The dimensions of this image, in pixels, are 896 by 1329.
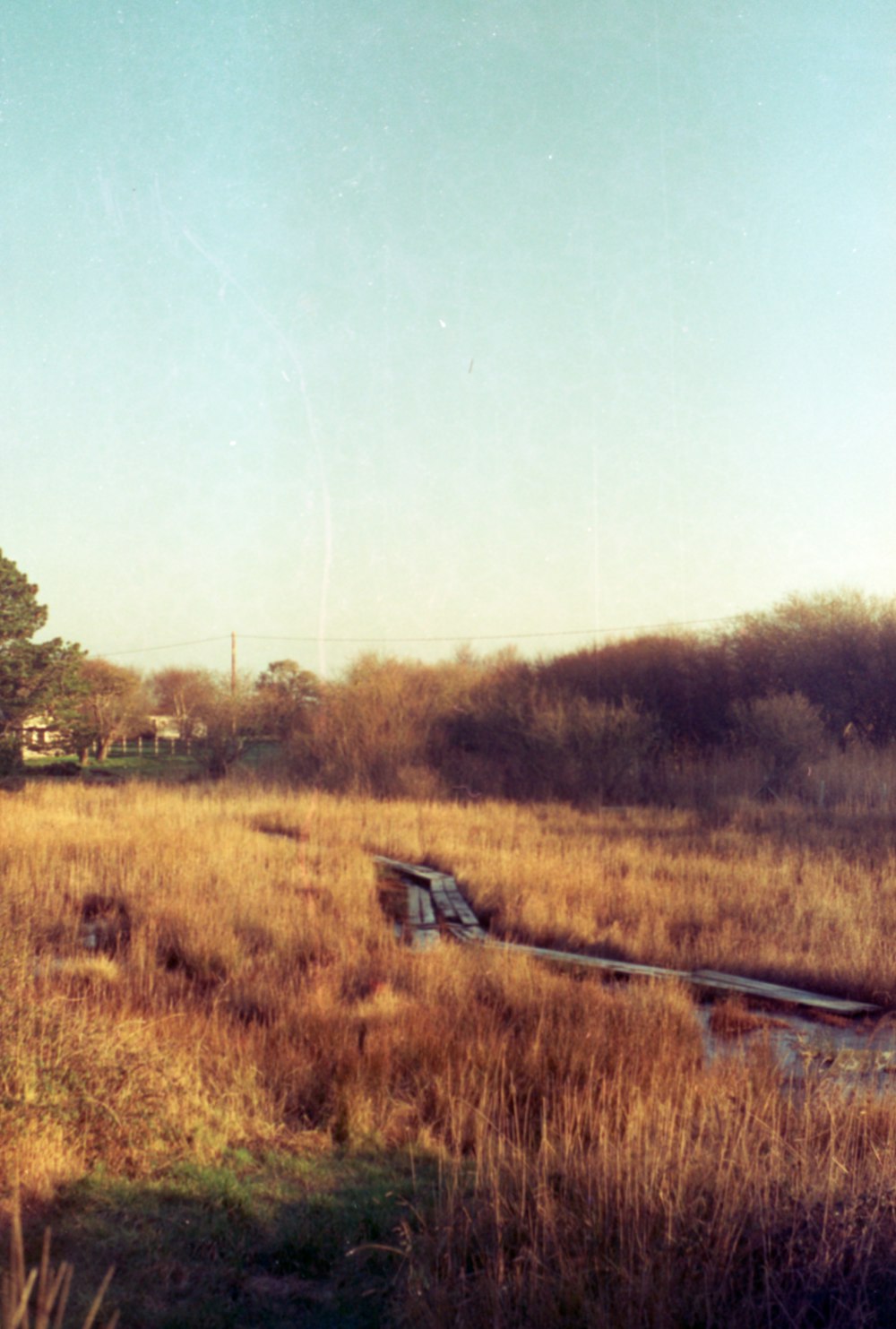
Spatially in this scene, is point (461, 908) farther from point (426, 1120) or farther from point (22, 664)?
point (22, 664)

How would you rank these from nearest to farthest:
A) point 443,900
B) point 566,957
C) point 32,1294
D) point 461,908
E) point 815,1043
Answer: point 32,1294 < point 815,1043 < point 566,957 < point 461,908 < point 443,900

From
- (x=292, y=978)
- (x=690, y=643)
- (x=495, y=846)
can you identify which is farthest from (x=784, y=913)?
(x=690, y=643)

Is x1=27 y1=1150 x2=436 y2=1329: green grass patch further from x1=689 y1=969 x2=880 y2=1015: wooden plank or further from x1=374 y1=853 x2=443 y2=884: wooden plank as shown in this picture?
x1=374 y1=853 x2=443 y2=884: wooden plank

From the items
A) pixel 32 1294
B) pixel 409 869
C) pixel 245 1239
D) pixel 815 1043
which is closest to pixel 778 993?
pixel 815 1043

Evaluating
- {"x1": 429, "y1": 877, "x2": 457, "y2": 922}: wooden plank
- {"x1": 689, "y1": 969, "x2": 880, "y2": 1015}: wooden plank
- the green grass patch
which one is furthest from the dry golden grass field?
{"x1": 429, "y1": 877, "x2": 457, "y2": 922}: wooden plank

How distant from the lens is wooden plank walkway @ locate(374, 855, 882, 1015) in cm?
759

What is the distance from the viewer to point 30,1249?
136 inches

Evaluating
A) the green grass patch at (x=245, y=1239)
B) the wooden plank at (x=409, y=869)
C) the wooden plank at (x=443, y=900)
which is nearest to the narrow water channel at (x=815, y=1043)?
the green grass patch at (x=245, y=1239)

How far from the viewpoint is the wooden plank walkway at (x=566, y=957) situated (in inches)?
299

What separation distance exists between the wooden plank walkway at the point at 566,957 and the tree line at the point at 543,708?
1283 cm

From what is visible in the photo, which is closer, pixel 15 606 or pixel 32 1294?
pixel 32 1294

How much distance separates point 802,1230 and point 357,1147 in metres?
2.07

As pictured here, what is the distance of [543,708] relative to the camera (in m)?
27.1

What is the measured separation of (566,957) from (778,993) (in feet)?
5.51
